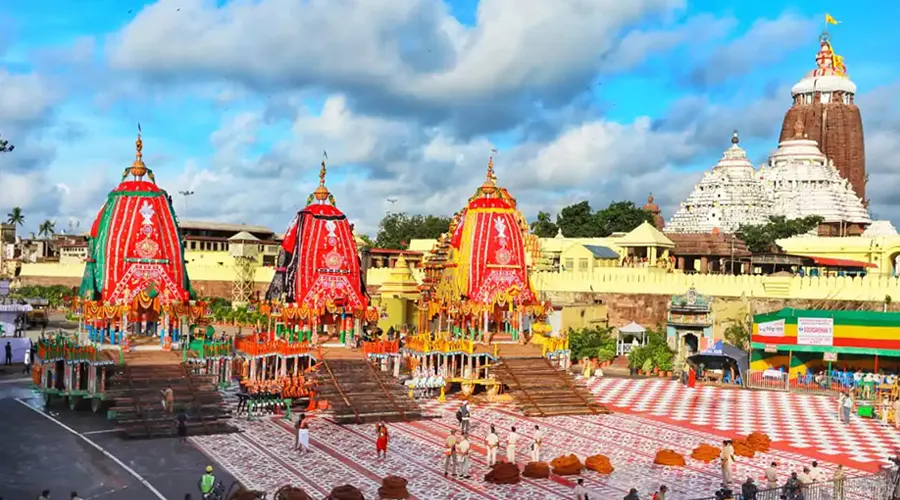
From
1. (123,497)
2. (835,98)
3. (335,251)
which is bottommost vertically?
(123,497)

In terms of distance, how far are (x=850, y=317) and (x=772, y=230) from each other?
1148 inches

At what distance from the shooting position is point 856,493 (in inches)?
680

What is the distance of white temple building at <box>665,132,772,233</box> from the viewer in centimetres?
6594

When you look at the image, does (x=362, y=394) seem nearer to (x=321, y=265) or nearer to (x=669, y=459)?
(x=321, y=265)

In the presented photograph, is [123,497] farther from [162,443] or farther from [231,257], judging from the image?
[231,257]

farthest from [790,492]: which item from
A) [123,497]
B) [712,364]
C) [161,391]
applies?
[712,364]

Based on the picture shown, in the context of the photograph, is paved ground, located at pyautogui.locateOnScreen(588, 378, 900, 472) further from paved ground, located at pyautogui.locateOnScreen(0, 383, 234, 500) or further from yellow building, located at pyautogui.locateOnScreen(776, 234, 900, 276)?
yellow building, located at pyautogui.locateOnScreen(776, 234, 900, 276)

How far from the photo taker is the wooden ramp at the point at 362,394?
946 inches

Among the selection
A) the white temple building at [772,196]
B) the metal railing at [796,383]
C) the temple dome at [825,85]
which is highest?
the temple dome at [825,85]

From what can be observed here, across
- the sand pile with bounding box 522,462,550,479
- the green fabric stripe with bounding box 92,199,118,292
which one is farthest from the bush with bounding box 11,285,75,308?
the sand pile with bounding box 522,462,550,479

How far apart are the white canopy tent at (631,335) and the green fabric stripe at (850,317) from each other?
7831 millimetres

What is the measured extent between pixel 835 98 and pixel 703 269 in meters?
35.4

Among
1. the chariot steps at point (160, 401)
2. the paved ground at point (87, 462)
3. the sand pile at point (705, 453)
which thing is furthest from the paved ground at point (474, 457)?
the paved ground at point (87, 462)

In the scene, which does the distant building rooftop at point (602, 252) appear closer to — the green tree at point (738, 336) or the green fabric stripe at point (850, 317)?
the green tree at point (738, 336)
